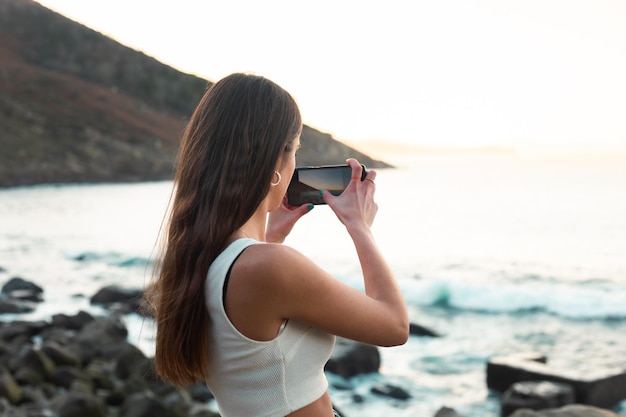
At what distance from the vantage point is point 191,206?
5.71ft

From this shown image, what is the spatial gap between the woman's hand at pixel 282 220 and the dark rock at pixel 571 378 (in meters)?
6.24

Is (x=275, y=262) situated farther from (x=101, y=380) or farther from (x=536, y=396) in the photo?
(x=101, y=380)

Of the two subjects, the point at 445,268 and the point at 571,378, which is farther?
the point at 445,268

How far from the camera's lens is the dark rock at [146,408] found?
20.2 ft

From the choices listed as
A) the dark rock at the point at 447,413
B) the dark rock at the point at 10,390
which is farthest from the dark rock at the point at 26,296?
the dark rock at the point at 447,413

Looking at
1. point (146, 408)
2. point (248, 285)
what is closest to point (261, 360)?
point (248, 285)

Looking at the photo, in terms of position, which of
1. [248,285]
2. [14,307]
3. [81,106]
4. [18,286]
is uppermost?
[248,285]

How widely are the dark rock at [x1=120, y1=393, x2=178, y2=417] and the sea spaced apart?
1062 millimetres

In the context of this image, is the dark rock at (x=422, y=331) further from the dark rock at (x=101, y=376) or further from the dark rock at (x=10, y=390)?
the dark rock at (x=10, y=390)

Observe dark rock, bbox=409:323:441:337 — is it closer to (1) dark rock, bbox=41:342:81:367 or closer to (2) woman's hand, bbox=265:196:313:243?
(1) dark rock, bbox=41:342:81:367

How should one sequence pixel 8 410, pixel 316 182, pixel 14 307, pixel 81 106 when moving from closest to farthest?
pixel 316 182 → pixel 8 410 → pixel 14 307 → pixel 81 106

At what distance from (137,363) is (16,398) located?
1.54 metres

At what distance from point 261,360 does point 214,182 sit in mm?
435

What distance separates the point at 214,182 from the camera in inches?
66.7
